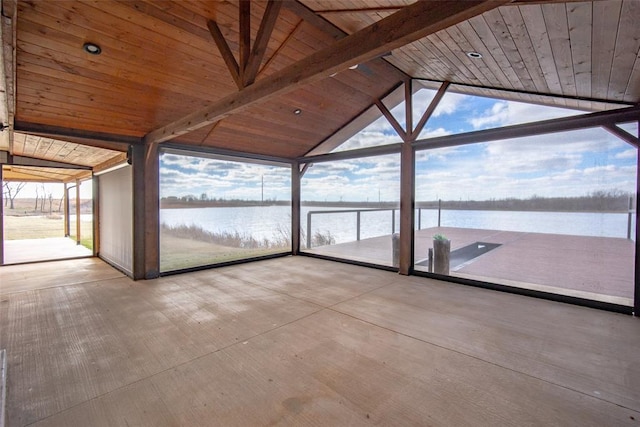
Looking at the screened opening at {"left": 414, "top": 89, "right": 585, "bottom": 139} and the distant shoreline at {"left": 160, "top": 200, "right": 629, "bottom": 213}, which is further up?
the screened opening at {"left": 414, "top": 89, "right": 585, "bottom": 139}

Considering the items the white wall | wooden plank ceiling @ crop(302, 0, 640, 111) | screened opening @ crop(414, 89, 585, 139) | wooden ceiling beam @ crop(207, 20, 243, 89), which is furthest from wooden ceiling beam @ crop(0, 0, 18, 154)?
screened opening @ crop(414, 89, 585, 139)

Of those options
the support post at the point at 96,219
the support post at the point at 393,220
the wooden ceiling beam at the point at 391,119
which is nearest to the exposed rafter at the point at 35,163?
the support post at the point at 96,219

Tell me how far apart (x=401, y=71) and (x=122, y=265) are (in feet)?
19.7

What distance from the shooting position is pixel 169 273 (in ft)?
16.5

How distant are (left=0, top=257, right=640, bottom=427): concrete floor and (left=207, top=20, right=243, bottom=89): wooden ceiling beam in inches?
97.5

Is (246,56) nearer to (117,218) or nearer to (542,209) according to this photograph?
(542,209)

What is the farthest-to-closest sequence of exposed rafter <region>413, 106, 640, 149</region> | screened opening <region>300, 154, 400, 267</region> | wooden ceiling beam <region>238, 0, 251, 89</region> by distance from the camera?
1. screened opening <region>300, 154, 400, 267</region>
2. exposed rafter <region>413, 106, 640, 149</region>
3. wooden ceiling beam <region>238, 0, 251, 89</region>

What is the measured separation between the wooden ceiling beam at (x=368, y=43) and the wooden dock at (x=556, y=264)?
3667mm

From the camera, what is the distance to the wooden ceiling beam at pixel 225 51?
2.86m

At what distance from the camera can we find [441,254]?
479 cm

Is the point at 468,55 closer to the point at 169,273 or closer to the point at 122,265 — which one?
the point at 169,273

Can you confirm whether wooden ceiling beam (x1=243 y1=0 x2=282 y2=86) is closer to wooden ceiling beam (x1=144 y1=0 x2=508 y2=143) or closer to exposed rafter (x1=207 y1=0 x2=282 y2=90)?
exposed rafter (x1=207 y1=0 x2=282 y2=90)

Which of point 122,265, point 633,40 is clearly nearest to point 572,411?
point 633,40

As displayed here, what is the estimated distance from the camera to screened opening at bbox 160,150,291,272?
5215 millimetres
